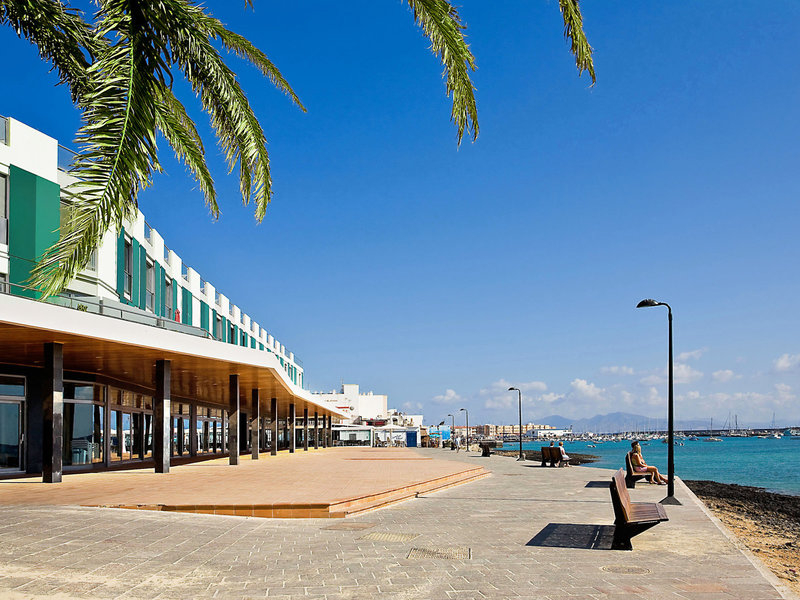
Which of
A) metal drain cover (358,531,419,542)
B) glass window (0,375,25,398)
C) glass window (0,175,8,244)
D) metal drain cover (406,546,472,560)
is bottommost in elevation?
metal drain cover (358,531,419,542)

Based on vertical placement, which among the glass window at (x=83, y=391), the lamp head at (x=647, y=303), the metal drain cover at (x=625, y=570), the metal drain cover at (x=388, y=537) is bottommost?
the metal drain cover at (x=388, y=537)

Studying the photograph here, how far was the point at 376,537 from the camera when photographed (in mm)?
10117

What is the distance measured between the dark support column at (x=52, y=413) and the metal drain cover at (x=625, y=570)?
49.9 ft

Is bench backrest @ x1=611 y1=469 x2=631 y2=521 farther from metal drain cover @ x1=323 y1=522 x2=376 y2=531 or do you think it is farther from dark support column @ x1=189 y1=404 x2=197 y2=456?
dark support column @ x1=189 y1=404 x2=197 y2=456

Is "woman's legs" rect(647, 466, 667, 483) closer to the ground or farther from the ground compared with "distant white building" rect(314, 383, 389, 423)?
farther from the ground

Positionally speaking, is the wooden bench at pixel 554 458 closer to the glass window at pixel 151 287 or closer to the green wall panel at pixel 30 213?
the glass window at pixel 151 287

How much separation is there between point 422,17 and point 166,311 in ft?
103

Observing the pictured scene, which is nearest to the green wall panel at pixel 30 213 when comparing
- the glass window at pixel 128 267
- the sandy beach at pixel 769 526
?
the glass window at pixel 128 267

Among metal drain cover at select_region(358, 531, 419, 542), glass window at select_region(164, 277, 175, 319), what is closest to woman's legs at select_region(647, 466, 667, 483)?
metal drain cover at select_region(358, 531, 419, 542)

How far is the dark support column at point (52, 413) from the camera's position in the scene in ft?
59.3

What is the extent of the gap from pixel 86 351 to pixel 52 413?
7.62 ft

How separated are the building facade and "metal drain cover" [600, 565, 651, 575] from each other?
393 inches

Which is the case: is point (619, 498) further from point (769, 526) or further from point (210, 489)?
point (769, 526)

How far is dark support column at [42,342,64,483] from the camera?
18062 millimetres
